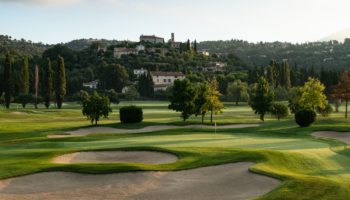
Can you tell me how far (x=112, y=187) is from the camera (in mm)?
22359

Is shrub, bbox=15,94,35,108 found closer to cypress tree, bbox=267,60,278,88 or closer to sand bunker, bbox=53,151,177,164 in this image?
cypress tree, bbox=267,60,278,88

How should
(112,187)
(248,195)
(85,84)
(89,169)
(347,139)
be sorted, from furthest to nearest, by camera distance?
(85,84) → (347,139) → (89,169) → (112,187) → (248,195)

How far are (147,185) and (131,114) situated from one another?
1596 inches

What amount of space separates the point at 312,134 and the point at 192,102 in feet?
71.8

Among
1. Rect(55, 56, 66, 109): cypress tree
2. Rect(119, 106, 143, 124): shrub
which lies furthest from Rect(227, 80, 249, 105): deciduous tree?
Rect(119, 106, 143, 124): shrub

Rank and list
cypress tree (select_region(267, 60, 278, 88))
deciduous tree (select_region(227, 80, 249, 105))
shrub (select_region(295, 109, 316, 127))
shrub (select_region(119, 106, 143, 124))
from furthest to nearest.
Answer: cypress tree (select_region(267, 60, 278, 88))
deciduous tree (select_region(227, 80, 249, 105))
shrub (select_region(119, 106, 143, 124))
shrub (select_region(295, 109, 316, 127))

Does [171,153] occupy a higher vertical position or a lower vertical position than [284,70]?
lower

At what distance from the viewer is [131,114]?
62969 millimetres

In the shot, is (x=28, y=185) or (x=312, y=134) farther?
(x=312, y=134)

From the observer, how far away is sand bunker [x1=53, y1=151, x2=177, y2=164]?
30119 mm

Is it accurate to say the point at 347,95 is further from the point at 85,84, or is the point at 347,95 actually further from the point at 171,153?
the point at 85,84

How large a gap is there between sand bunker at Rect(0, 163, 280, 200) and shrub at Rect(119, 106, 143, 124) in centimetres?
3748

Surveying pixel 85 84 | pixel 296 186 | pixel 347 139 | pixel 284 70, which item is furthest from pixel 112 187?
pixel 85 84

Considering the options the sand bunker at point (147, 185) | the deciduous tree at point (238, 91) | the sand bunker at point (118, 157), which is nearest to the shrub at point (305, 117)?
the sand bunker at point (118, 157)
